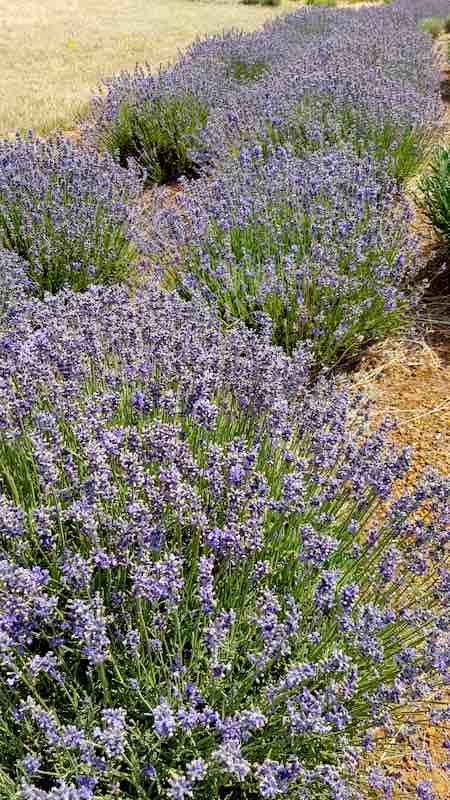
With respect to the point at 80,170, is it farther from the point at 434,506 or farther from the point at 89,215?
the point at 434,506

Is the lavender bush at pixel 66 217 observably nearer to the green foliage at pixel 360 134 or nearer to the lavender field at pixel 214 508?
the lavender field at pixel 214 508

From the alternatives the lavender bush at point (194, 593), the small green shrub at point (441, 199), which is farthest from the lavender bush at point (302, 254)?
the lavender bush at point (194, 593)

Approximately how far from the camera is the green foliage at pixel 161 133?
6.49 m

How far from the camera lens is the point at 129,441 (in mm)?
1716

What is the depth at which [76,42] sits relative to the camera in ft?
51.5

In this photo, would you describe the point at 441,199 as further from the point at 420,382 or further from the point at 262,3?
the point at 262,3

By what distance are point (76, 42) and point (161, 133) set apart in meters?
11.5

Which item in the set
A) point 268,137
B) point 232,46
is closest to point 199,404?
point 268,137

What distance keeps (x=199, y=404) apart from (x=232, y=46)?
8663mm

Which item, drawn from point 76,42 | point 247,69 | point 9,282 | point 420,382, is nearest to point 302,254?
point 420,382

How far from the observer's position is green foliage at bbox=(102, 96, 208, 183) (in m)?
6.49

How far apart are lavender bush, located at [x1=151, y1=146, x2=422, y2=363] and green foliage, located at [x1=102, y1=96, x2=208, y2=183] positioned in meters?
2.60

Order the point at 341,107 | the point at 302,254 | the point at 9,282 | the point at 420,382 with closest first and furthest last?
the point at 9,282, the point at 420,382, the point at 302,254, the point at 341,107

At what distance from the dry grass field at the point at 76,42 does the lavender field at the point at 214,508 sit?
550cm
